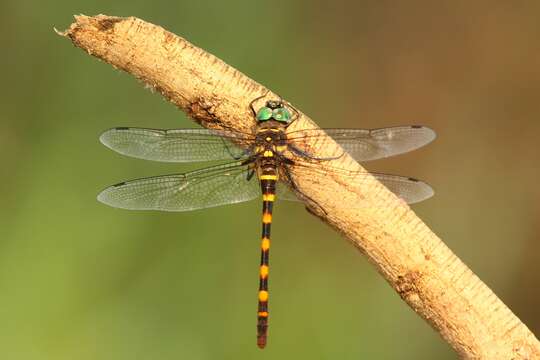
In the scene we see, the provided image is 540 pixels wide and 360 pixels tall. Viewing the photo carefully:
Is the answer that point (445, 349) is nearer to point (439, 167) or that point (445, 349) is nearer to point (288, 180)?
point (439, 167)

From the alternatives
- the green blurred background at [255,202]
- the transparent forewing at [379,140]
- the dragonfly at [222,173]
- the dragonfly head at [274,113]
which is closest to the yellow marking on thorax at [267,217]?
the dragonfly at [222,173]

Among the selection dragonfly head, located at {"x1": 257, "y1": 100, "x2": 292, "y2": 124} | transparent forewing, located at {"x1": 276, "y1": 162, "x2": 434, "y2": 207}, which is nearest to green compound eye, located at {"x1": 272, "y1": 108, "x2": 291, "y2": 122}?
dragonfly head, located at {"x1": 257, "y1": 100, "x2": 292, "y2": 124}

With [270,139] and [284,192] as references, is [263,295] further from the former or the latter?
A: [270,139]

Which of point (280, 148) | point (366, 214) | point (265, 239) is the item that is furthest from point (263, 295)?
point (366, 214)

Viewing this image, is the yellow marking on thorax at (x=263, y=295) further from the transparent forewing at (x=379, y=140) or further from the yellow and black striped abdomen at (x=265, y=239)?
the transparent forewing at (x=379, y=140)

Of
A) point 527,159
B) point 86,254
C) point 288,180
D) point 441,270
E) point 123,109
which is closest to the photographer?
point 441,270

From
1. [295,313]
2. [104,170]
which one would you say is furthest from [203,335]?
[104,170]
